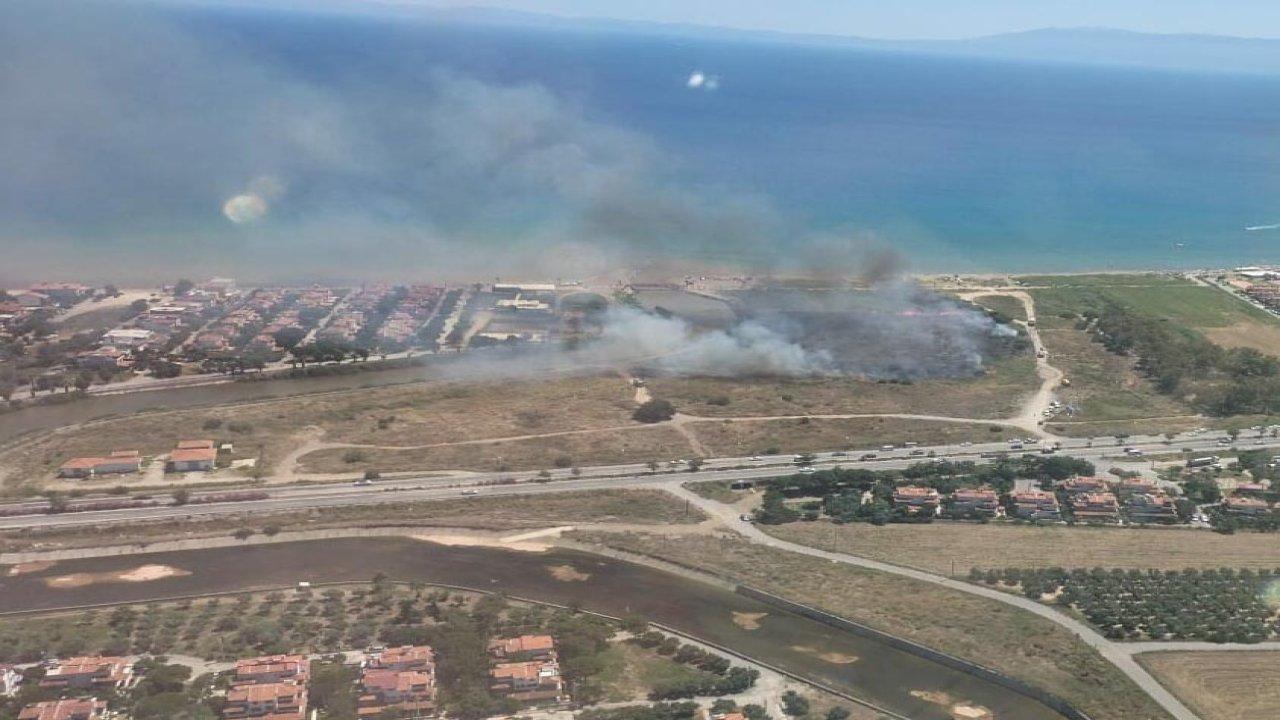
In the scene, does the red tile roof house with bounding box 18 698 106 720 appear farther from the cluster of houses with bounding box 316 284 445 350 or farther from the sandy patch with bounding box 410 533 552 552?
the cluster of houses with bounding box 316 284 445 350

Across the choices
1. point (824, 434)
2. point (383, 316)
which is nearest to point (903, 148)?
point (383, 316)

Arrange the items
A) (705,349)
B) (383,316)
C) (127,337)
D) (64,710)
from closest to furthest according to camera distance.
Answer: (64,710)
(127,337)
(705,349)
(383,316)

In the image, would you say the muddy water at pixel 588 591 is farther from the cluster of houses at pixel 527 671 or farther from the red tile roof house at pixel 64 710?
the red tile roof house at pixel 64 710

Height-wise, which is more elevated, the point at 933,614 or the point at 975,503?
the point at 975,503

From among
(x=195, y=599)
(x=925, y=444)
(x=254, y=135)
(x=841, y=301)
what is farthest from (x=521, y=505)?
(x=254, y=135)

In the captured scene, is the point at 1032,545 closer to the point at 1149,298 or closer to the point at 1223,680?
the point at 1223,680

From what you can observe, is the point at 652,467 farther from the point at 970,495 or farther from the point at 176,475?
the point at 176,475
